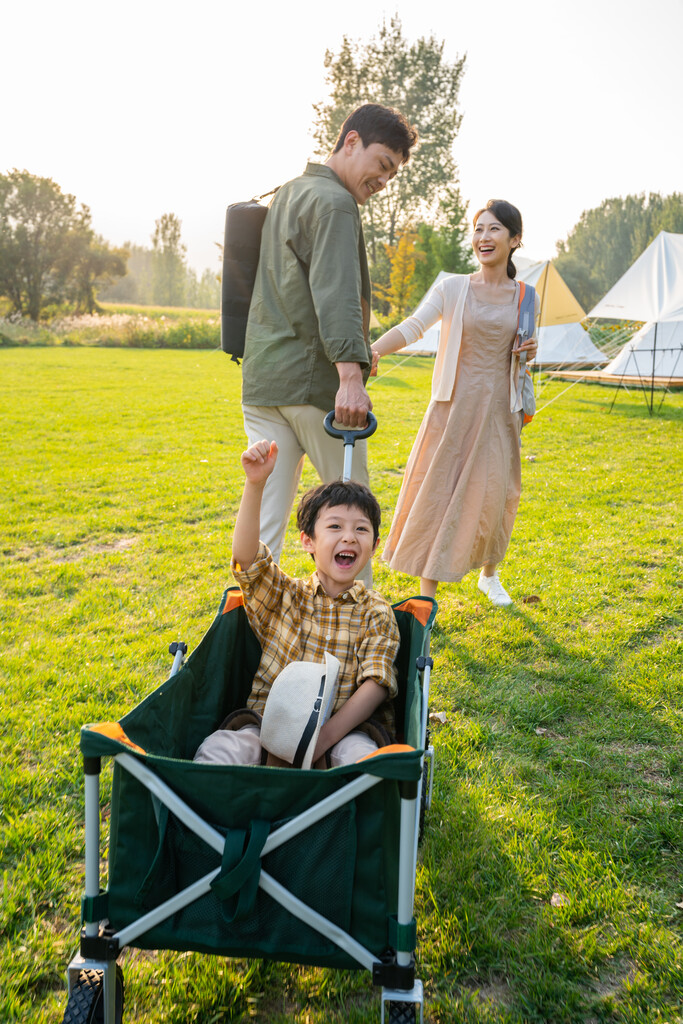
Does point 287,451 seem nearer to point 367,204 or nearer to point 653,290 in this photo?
point 653,290

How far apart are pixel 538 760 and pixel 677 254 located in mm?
10695

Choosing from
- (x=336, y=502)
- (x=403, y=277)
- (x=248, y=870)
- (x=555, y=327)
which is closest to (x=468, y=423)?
(x=336, y=502)

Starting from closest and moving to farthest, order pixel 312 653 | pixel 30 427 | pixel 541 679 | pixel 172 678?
pixel 172 678, pixel 312 653, pixel 541 679, pixel 30 427

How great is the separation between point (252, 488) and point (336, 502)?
0.31 metres

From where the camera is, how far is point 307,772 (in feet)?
4.52

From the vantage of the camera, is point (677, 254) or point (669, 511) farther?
point (677, 254)

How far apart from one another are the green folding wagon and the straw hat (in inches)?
14.7

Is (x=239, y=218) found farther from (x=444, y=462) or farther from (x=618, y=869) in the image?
(x=618, y=869)

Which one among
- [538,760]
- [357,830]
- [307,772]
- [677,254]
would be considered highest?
[677,254]

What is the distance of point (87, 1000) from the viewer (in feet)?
4.51

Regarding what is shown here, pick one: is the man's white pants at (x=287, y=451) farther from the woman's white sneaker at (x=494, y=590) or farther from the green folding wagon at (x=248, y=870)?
the woman's white sneaker at (x=494, y=590)

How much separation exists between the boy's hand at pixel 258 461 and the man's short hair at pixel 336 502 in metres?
0.25

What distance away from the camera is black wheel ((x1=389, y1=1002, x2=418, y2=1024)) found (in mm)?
1374

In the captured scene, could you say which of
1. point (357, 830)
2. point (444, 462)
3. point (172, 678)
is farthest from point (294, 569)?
point (357, 830)
